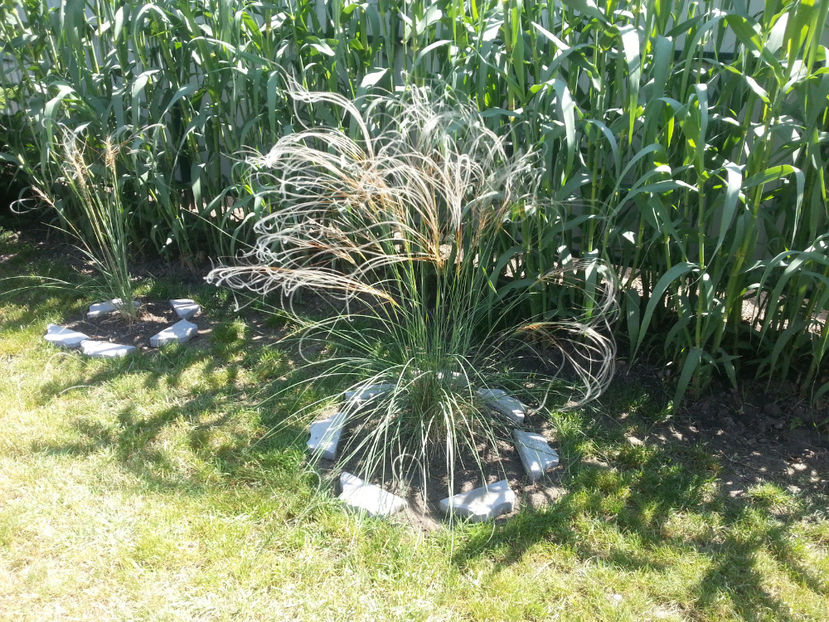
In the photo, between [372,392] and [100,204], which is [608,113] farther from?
[100,204]

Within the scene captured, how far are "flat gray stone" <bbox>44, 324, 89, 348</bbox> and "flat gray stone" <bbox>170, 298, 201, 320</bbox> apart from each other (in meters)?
0.40

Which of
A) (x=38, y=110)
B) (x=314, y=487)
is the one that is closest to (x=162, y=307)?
(x=38, y=110)

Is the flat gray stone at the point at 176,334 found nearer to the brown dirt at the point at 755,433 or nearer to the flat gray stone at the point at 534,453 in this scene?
the flat gray stone at the point at 534,453

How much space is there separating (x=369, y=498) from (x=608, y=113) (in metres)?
1.52

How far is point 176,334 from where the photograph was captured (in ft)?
9.78

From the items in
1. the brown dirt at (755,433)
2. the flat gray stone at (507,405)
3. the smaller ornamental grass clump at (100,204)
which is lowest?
the brown dirt at (755,433)

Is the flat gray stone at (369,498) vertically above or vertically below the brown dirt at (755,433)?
above

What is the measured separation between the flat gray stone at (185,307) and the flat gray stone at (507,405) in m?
1.46

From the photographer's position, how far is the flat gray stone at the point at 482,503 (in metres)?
2.00

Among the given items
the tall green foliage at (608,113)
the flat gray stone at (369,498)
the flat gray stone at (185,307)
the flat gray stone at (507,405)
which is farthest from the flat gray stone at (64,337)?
the flat gray stone at (507,405)

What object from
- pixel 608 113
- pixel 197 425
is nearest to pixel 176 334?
pixel 197 425

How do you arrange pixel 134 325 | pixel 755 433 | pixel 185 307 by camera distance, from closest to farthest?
pixel 755 433 < pixel 134 325 < pixel 185 307

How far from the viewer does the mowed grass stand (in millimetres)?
1737

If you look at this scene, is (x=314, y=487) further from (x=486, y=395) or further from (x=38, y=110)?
(x=38, y=110)
